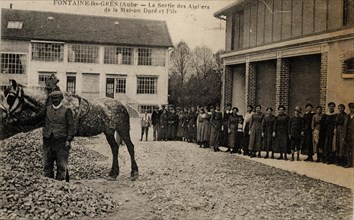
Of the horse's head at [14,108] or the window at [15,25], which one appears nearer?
the horse's head at [14,108]

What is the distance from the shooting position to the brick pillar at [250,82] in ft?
22.2

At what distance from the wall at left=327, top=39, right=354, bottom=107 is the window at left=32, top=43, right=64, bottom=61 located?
139 inches

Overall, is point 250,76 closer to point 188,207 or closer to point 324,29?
point 324,29

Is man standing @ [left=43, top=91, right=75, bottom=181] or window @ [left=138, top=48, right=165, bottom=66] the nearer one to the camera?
man standing @ [left=43, top=91, right=75, bottom=181]

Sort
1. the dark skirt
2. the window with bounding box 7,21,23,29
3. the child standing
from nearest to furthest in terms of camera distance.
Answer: the window with bounding box 7,21,23,29 < the child standing < the dark skirt

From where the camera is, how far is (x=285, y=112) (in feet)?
22.7

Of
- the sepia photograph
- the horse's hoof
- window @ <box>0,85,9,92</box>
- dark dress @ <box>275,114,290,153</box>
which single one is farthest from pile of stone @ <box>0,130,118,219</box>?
dark dress @ <box>275,114,290,153</box>

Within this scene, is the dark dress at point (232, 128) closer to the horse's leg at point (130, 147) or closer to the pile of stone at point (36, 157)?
the horse's leg at point (130, 147)

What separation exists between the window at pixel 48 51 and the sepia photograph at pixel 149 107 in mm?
17

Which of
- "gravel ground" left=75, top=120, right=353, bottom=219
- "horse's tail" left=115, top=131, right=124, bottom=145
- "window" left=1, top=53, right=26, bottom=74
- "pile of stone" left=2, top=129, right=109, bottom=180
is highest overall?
"window" left=1, top=53, right=26, bottom=74

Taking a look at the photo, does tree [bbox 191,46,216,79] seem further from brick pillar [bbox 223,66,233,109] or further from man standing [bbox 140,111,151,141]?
man standing [bbox 140,111,151,141]

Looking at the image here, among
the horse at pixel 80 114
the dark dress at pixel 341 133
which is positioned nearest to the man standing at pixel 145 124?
the horse at pixel 80 114

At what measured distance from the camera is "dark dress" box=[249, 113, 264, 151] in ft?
23.3

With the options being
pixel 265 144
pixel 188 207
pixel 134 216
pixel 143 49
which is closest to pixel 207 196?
pixel 188 207
